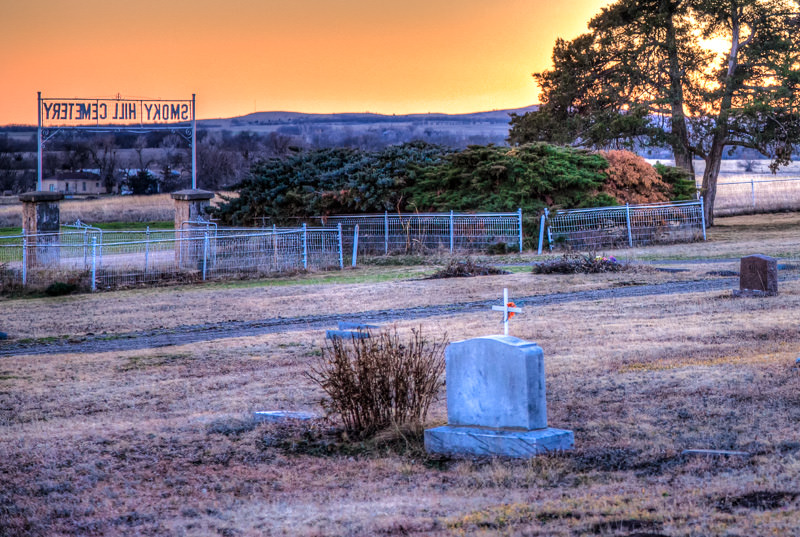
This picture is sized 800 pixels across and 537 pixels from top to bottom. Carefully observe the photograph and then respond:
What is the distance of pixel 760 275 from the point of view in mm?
16469

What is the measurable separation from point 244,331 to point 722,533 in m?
11.9

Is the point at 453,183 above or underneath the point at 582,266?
above

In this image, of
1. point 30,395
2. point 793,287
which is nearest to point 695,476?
point 30,395

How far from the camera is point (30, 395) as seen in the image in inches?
449

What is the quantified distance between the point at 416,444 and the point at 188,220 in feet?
70.2

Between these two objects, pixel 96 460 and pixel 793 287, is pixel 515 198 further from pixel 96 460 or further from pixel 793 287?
pixel 96 460

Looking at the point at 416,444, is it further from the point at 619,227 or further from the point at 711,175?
the point at 711,175

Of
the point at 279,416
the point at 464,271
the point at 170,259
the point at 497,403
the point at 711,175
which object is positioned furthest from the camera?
the point at 711,175

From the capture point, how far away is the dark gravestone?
16.3 m

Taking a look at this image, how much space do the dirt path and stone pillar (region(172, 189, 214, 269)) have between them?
912 cm

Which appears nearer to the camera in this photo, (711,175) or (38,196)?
(38,196)

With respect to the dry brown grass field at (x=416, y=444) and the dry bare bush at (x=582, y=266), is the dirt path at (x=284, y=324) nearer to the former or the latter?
the dry brown grass field at (x=416, y=444)

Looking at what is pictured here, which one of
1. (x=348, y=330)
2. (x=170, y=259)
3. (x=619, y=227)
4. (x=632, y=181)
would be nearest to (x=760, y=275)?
(x=348, y=330)

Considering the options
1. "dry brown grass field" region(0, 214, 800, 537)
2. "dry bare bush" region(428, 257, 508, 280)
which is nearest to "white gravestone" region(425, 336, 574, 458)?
"dry brown grass field" region(0, 214, 800, 537)
